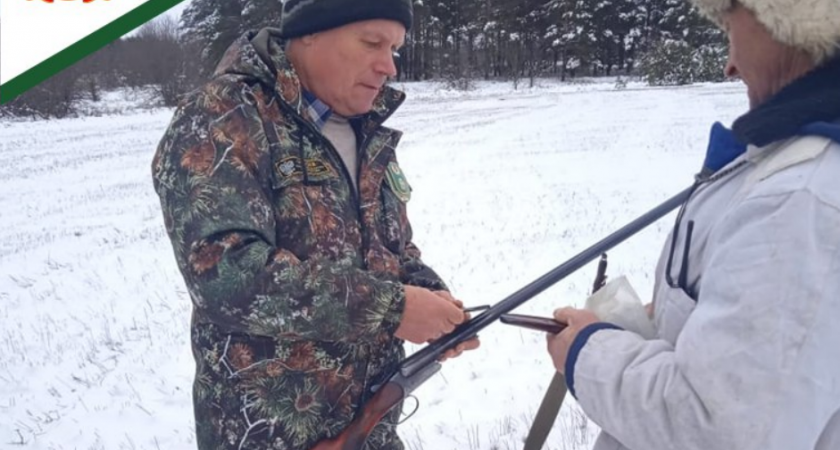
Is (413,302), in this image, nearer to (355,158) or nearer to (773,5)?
(355,158)

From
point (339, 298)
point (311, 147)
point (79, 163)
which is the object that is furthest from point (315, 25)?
point (79, 163)

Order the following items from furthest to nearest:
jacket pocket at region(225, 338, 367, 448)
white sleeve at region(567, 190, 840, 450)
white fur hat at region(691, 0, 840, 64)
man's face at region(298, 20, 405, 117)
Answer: man's face at region(298, 20, 405, 117) → jacket pocket at region(225, 338, 367, 448) → white fur hat at region(691, 0, 840, 64) → white sleeve at region(567, 190, 840, 450)

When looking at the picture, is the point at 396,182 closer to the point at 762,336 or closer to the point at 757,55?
the point at 757,55

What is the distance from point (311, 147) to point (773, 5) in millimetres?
1190

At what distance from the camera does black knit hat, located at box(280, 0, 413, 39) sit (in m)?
1.94

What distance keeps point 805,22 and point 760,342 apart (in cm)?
60

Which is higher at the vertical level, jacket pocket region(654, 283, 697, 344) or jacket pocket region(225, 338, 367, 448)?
jacket pocket region(654, 283, 697, 344)

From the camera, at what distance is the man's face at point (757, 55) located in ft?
4.28

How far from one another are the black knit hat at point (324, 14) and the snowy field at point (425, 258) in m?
2.55

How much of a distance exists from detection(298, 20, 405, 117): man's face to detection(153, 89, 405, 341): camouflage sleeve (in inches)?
13.7

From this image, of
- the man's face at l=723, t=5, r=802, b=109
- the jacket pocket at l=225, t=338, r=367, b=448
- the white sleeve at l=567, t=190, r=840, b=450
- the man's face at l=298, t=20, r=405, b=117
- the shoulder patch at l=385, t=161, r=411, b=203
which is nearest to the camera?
the white sleeve at l=567, t=190, r=840, b=450

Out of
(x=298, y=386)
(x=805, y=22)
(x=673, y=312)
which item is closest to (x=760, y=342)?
(x=673, y=312)

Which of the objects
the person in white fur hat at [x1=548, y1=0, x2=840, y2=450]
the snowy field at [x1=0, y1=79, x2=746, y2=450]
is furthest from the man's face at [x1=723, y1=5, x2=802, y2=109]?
the snowy field at [x1=0, y1=79, x2=746, y2=450]

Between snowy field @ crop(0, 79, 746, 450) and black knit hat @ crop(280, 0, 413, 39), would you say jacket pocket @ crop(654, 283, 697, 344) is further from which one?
snowy field @ crop(0, 79, 746, 450)
